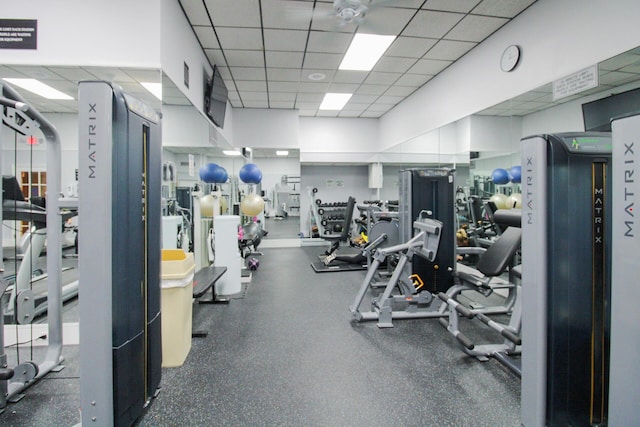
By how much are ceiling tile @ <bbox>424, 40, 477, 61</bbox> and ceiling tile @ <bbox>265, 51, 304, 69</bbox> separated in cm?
186

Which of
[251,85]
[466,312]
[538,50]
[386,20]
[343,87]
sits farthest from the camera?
[343,87]

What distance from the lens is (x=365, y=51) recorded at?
425 cm

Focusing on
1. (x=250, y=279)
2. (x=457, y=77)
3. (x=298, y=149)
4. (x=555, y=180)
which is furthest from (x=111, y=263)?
(x=298, y=149)

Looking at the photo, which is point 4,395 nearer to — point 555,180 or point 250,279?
point 250,279

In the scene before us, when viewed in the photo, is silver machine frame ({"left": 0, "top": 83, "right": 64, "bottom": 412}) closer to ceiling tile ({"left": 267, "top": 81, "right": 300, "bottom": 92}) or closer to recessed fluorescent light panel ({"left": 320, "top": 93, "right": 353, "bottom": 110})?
ceiling tile ({"left": 267, "top": 81, "right": 300, "bottom": 92})

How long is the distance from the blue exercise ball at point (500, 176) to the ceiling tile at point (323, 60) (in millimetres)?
2715

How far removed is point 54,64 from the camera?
258 cm

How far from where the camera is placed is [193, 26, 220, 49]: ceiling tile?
144 inches

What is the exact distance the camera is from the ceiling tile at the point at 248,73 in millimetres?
4812

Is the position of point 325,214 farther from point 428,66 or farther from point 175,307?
point 175,307

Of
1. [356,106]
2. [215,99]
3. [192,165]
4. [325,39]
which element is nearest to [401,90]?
[356,106]

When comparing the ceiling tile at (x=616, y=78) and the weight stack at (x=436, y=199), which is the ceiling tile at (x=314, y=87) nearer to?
the weight stack at (x=436, y=199)

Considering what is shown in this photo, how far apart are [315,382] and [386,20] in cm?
371

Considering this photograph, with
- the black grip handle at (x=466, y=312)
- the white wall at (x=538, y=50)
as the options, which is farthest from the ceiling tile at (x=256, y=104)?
the black grip handle at (x=466, y=312)
